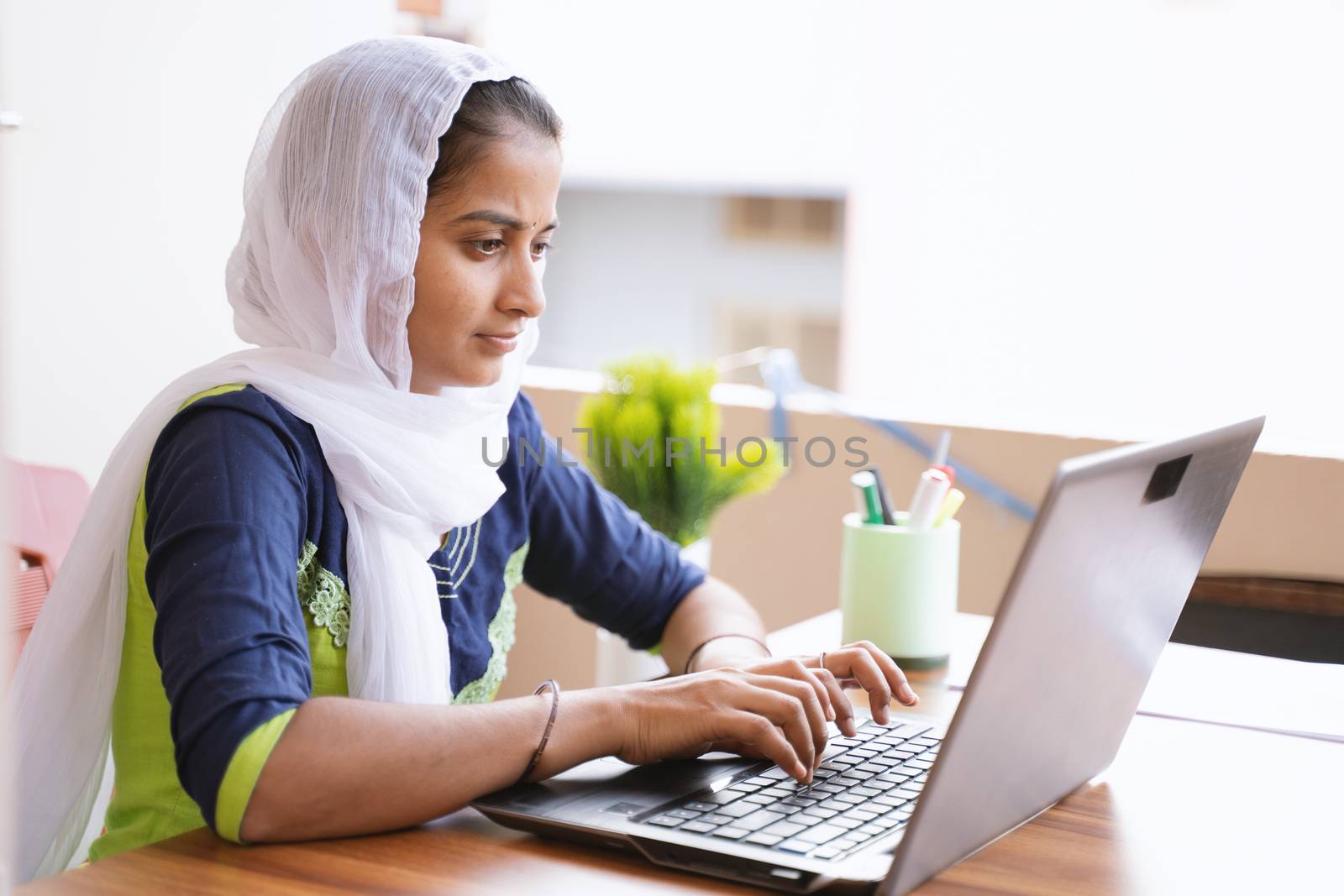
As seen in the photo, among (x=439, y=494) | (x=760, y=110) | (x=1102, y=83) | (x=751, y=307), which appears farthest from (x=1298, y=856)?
(x=751, y=307)

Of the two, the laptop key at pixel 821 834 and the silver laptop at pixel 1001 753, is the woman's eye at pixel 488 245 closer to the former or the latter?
the silver laptop at pixel 1001 753

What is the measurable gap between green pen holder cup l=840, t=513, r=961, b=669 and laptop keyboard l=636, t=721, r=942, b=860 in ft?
0.95

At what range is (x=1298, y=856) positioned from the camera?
795 mm

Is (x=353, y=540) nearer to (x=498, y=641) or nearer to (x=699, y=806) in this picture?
(x=498, y=641)

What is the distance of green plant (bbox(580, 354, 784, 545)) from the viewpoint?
5.90ft

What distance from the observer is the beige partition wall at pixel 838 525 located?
164 centimetres

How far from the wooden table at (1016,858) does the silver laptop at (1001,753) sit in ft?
0.06

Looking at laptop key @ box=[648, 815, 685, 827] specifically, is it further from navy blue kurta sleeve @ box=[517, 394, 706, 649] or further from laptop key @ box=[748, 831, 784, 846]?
navy blue kurta sleeve @ box=[517, 394, 706, 649]

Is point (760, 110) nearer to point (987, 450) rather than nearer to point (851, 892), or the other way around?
point (987, 450)

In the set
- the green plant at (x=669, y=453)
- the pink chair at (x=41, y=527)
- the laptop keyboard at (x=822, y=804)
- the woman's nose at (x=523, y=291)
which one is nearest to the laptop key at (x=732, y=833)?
the laptop keyboard at (x=822, y=804)

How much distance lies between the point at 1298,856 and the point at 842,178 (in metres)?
8.49

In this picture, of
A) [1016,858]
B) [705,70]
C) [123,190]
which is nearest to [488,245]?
[1016,858]

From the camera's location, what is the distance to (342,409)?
41.0 inches

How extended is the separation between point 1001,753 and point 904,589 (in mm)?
522
